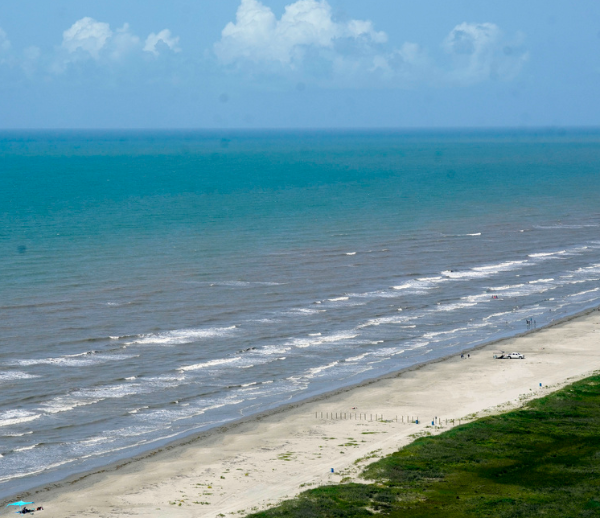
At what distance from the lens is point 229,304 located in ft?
244

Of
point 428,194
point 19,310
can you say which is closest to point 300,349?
point 19,310

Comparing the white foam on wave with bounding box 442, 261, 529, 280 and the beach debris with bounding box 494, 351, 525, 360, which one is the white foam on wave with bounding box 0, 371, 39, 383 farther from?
the white foam on wave with bounding box 442, 261, 529, 280

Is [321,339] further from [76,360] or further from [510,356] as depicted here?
[76,360]

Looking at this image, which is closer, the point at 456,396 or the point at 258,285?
the point at 456,396

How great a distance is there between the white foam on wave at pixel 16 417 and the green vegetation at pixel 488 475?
18.1m

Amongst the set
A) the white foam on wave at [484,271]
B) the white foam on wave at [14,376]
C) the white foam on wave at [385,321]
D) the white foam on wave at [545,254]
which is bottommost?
the white foam on wave at [14,376]

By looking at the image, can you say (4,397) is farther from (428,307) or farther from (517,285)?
(517,285)

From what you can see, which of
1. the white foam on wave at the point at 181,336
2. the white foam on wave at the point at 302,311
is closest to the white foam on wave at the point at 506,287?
the white foam on wave at the point at 302,311

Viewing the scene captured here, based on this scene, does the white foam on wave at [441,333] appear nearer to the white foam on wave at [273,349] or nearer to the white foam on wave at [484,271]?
the white foam on wave at [273,349]

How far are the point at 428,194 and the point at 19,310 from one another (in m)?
112

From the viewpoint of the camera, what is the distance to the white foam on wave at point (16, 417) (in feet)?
154

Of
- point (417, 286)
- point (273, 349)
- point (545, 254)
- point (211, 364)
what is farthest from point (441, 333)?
point (545, 254)

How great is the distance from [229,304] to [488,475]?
126 feet

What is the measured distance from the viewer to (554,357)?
60.2 meters
